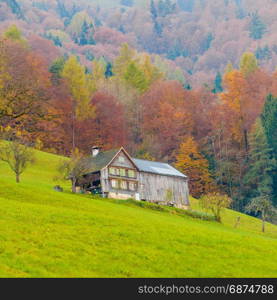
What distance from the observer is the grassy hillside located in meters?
32.9

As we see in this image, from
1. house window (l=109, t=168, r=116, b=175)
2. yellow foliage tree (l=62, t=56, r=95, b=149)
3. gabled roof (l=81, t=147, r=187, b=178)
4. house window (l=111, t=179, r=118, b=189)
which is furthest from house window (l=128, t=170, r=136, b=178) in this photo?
yellow foliage tree (l=62, t=56, r=95, b=149)

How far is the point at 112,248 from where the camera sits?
37.8m

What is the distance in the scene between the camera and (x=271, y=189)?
11219cm

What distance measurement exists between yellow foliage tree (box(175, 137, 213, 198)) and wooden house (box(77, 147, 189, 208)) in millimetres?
21799

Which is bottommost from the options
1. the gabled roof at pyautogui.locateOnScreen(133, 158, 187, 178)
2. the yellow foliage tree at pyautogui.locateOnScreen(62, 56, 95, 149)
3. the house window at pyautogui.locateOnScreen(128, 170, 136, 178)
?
the house window at pyautogui.locateOnScreen(128, 170, 136, 178)

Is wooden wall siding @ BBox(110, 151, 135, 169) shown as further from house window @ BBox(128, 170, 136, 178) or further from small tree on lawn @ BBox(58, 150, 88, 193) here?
small tree on lawn @ BBox(58, 150, 88, 193)

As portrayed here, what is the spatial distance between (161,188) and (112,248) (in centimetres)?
5212

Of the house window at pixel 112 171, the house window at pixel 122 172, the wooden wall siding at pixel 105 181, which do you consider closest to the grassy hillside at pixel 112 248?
the wooden wall siding at pixel 105 181

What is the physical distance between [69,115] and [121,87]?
76.0 feet

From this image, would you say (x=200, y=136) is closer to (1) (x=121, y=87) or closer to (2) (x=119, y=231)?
(1) (x=121, y=87)

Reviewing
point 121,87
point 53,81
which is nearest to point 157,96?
point 121,87

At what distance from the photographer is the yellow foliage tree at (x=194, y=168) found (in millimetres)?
115562

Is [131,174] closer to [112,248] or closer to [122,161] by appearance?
[122,161]

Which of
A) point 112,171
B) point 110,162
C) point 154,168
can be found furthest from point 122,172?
point 154,168
